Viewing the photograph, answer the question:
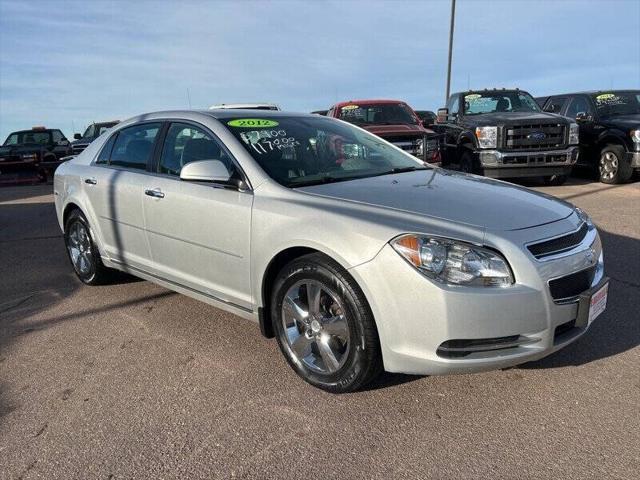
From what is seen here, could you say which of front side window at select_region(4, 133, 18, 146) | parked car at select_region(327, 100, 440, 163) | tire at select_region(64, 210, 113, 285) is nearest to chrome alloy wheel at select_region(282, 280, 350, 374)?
tire at select_region(64, 210, 113, 285)

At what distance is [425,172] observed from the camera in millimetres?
4000

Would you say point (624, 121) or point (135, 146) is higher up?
point (624, 121)

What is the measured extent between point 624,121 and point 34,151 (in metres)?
16.2

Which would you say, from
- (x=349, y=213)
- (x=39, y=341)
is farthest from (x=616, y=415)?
(x=39, y=341)

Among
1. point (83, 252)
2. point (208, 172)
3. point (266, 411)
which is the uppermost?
point (208, 172)

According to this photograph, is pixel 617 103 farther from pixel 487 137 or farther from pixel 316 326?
pixel 316 326

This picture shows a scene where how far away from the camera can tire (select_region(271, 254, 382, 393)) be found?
9.20ft

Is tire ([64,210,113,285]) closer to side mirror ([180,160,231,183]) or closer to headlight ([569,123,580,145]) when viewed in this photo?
side mirror ([180,160,231,183])

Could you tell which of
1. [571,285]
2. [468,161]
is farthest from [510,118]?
[571,285]

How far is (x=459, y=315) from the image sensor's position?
2553 millimetres

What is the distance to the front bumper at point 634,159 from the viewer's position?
10.2 m

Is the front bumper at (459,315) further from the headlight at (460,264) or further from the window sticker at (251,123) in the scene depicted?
the window sticker at (251,123)

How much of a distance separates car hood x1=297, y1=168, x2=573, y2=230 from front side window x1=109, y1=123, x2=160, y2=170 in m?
1.67

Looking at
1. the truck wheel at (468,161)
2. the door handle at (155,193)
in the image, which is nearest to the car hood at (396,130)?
the truck wheel at (468,161)
